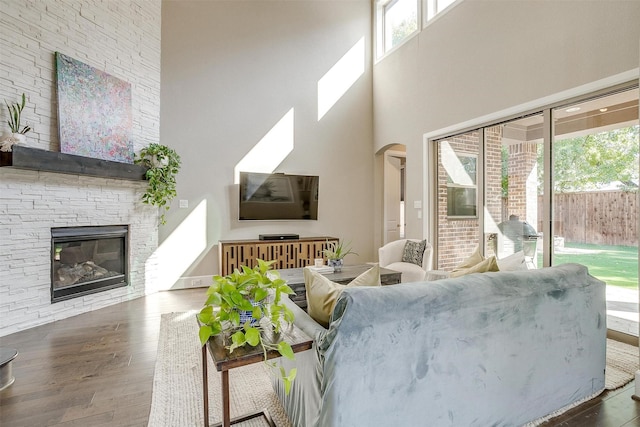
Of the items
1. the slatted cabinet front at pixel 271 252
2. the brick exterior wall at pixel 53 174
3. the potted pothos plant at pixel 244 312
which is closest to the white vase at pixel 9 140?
the brick exterior wall at pixel 53 174

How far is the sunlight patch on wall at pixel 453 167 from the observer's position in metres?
4.66

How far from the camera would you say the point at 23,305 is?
10.00 feet

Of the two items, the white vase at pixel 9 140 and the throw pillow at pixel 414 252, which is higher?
the white vase at pixel 9 140

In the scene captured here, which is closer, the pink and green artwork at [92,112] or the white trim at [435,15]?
the pink and green artwork at [92,112]

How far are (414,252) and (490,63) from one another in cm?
251

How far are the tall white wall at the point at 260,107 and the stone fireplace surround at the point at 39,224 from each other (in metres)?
1.00

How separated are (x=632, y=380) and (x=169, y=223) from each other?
Answer: 501 cm

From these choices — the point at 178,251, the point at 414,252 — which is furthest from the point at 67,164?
the point at 414,252

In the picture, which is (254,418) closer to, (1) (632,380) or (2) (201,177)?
(1) (632,380)

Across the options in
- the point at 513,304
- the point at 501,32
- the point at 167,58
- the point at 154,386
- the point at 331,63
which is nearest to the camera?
the point at 513,304

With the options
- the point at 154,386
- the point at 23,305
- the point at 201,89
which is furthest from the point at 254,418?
the point at 201,89

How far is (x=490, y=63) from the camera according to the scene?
4.01 m

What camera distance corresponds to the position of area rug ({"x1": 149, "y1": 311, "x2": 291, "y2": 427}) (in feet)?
5.82

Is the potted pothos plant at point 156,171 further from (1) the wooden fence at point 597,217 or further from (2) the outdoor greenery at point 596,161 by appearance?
(1) the wooden fence at point 597,217
